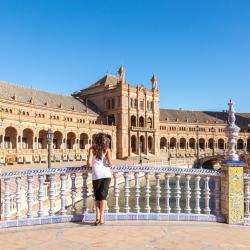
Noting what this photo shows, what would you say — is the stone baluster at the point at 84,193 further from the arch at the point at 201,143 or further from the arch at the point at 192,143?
the arch at the point at 201,143

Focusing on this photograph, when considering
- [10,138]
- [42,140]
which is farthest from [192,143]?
[10,138]

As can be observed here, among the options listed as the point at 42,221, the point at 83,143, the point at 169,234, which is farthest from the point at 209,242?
the point at 83,143

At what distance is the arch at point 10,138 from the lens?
41.4 meters

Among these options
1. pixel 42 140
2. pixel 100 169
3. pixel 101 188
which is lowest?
pixel 101 188

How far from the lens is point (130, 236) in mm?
5645

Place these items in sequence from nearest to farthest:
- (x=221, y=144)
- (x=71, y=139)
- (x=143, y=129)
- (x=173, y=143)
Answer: (x=71, y=139), (x=143, y=129), (x=173, y=143), (x=221, y=144)

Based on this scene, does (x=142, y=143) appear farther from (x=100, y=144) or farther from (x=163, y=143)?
(x=100, y=144)

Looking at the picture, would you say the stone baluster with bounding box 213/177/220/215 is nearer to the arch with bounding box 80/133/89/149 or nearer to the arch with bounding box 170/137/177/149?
the arch with bounding box 80/133/89/149

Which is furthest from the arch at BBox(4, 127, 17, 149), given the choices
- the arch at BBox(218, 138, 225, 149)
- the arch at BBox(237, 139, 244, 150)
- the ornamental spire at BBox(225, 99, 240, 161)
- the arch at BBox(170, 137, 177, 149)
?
the arch at BBox(237, 139, 244, 150)

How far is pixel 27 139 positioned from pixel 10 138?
3.34 meters

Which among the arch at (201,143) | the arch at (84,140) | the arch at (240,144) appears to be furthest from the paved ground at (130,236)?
the arch at (240,144)

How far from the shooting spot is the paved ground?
509 cm

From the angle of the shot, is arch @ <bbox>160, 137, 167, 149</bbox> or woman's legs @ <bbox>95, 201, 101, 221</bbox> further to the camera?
arch @ <bbox>160, 137, 167, 149</bbox>

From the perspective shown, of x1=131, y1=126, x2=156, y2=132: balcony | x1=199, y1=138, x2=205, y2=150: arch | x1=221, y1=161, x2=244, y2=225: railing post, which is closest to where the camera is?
x1=221, y1=161, x2=244, y2=225: railing post
